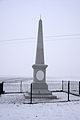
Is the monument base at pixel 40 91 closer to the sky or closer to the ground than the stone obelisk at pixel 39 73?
closer to the ground

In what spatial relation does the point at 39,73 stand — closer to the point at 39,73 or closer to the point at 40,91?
the point at 39,73

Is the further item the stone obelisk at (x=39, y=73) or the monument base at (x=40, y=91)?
the stone obelisk at (x=39, y=73)

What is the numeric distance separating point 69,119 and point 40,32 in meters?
8.70

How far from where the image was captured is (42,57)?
43.5 ft

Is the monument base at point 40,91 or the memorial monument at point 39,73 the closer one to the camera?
the monument base at point 40,91

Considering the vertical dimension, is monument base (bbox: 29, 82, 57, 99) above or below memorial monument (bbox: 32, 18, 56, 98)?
below

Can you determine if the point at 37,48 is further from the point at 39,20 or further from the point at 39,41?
the point at 39,20

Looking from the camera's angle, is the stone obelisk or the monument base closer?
the monument base

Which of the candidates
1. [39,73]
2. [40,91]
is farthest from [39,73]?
[40,91]

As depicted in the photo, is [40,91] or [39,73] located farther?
[39,73]

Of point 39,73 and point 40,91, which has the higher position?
point 39,73

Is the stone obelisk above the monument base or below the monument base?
above

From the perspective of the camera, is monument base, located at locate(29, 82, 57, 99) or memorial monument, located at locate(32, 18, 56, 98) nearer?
monument base, located at locate(29, 82, 57, 99)

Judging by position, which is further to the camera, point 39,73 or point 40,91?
point 39,73
